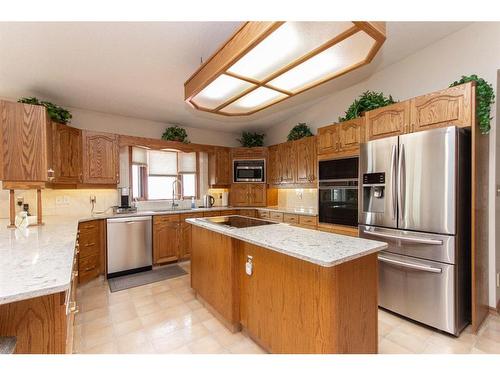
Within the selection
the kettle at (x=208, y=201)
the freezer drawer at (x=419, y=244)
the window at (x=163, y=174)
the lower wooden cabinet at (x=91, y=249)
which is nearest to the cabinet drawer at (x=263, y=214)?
the kettle at (x=208, y=201)

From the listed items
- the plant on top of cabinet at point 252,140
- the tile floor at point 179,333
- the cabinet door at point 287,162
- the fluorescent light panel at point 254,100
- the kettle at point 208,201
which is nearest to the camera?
the tile floor at point 179,333

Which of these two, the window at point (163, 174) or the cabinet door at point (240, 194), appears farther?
the cabinet door at point (240, 194)

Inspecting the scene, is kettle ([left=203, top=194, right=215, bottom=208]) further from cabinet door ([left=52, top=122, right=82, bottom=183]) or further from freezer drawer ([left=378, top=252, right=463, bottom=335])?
freezer drawer ([left=378, top=252, right=463, bottom=335])

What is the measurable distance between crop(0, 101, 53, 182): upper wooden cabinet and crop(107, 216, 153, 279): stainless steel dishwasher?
1.22m

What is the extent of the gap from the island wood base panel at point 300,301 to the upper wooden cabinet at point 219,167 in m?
2.94

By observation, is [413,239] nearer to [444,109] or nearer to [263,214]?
[444,109]

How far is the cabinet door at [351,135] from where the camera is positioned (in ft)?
9.50

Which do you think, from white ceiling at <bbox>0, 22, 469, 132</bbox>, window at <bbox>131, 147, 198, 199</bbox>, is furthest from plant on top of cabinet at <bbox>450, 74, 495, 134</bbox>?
window at <bbox>131, 147, 198, 199</bbox>

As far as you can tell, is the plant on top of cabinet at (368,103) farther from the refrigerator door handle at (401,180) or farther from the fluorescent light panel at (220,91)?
the fluorescent light panel at (220,91)

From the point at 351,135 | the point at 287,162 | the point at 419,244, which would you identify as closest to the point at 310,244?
the point at 419,244

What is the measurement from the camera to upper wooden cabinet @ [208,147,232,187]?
16.1 ft

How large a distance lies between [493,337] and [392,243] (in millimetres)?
1054

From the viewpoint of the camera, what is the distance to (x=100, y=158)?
3650 mm

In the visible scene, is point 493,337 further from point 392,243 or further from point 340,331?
point 340,331
